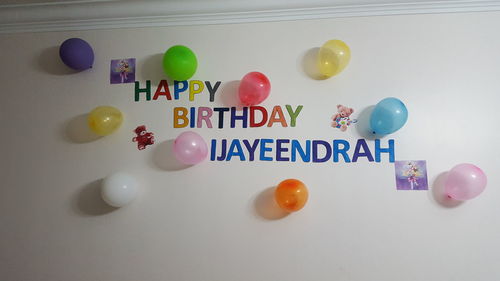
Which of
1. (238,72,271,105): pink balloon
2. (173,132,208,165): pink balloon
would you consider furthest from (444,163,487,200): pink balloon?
(173,132,208,165): pink balloon

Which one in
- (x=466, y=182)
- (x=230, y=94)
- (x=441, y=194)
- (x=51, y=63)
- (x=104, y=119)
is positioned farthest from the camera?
(x=51, y=63)

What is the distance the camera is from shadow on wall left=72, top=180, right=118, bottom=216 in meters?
2.02

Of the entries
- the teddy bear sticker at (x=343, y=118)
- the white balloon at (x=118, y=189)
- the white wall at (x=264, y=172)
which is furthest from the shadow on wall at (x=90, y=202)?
the teddy bear sticker at (x=343, y=118)

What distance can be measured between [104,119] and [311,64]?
1.17 meters

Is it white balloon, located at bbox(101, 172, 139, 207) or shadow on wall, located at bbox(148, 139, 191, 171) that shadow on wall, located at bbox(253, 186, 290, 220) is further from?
white balloon, located at bbox(101, 172, 139, 207)

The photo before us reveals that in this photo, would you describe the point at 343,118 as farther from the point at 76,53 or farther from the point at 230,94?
the point at 76,53

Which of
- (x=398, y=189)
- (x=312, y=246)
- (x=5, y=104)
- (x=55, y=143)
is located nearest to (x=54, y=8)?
(x=5, y=104)

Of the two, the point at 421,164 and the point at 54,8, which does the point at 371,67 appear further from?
the point at 54,8

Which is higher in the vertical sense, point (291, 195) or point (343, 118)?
point (343, 118)

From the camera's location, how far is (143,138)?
81.3 inches

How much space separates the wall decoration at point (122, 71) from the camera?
2.14 m

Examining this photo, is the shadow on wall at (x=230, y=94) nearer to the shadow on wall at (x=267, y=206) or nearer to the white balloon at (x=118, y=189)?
the shadow on wall at (x=267, y=206)

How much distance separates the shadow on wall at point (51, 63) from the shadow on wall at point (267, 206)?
1.34m

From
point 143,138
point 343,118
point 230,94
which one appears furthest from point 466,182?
point 143,138
